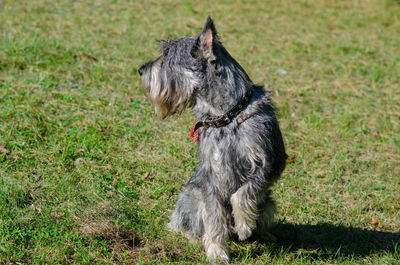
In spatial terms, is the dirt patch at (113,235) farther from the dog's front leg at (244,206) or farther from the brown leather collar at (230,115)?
the brown leather collar at (230,115)

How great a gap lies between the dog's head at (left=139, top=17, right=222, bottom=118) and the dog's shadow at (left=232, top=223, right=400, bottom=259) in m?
1.69

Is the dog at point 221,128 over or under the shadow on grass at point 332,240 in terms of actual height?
over

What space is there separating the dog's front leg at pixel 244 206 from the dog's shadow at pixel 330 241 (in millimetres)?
530

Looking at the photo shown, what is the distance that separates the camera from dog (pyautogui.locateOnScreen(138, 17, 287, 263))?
389cm

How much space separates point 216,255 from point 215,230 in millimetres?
250

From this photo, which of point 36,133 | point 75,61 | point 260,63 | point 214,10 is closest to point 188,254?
point 36,133

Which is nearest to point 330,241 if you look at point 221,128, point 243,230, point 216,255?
point 243,230

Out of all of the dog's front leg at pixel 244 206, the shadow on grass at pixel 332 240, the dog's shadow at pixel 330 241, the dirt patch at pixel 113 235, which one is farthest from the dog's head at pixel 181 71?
the shadow on grass at pixel 332 240

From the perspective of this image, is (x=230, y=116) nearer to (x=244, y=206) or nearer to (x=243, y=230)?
(x=244, y=206)

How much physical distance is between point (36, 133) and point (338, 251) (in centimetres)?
379

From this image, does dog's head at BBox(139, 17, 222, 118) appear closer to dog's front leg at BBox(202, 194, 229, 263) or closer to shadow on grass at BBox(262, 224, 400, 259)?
dog's front leg at BBox(202, 194, 229, 263)

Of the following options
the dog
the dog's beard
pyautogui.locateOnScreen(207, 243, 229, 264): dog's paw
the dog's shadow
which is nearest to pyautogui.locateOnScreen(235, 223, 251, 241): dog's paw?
the dog

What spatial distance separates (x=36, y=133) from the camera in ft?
18.3

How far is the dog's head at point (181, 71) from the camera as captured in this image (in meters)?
3.88
